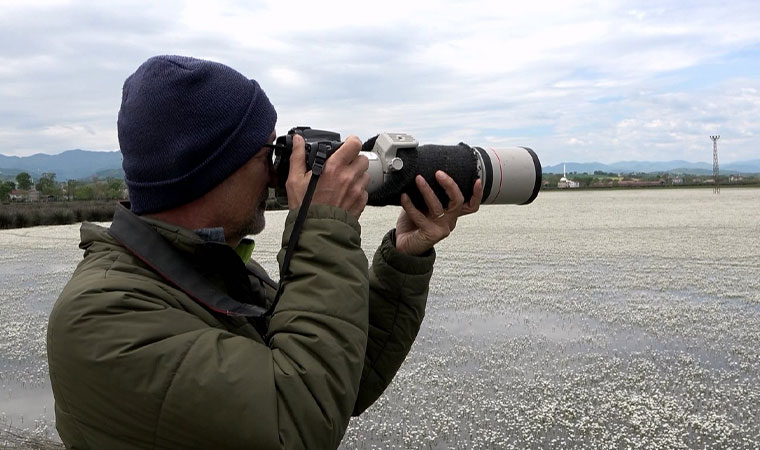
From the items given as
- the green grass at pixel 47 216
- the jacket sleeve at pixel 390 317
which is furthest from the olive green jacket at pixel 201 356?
the green grass at pixel 47 216

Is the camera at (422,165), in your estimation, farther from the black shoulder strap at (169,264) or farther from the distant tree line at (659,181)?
the distant tree line at (659,181)

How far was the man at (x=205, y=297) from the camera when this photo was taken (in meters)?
1.49

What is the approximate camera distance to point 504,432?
5715mm

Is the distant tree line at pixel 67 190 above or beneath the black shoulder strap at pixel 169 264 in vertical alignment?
above

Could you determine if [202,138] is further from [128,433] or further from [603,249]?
[603,249]

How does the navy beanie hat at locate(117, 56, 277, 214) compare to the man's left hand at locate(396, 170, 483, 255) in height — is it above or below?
above

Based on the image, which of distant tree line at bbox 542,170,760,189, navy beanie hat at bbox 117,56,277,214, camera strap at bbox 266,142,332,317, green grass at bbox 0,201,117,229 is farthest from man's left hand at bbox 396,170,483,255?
distant tree line at bbox 542,170,760,189

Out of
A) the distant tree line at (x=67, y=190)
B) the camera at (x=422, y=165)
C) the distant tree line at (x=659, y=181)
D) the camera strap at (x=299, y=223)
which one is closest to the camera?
the camera strap at (x=299, y=223)

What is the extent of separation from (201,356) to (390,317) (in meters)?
1.02

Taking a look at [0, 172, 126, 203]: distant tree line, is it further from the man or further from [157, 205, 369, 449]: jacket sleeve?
[157, 205, 369, 449]: jacket sleeve

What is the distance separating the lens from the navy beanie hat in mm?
1770

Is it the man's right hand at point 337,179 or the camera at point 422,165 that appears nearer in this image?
the man's right hand at point 337,179

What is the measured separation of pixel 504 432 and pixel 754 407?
244 centimetres

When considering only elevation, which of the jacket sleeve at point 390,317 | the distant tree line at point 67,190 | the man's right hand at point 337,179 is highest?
the distant tree line at point 67,190
